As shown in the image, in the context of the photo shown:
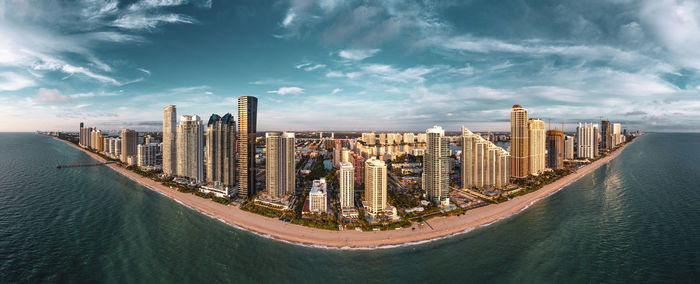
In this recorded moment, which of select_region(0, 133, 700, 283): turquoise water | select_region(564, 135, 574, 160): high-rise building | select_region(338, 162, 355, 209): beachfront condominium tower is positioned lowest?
select_region(0, 133, 700, 283): turquoise water

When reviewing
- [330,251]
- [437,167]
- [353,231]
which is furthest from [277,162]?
[437,167]

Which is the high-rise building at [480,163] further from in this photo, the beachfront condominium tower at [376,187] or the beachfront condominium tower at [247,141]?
the beachfront condominium tower at [247,141]

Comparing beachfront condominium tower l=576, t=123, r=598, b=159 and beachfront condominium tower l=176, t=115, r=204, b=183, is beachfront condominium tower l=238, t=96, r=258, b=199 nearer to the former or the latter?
beachfront condominium tower l=176, t=115, r=204, b=183

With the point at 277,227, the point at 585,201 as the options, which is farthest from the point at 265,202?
the point at 585,201

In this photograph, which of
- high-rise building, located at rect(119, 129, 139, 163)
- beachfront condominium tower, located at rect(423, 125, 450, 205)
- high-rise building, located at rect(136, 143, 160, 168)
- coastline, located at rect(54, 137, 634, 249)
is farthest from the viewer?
high-rise building, located at rect(119, 129, 139, 163)

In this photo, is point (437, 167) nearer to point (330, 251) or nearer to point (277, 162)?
point (330, 251)

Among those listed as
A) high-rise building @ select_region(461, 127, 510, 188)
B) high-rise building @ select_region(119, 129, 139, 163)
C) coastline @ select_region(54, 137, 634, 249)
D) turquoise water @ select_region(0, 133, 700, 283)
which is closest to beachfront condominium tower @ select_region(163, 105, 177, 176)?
coastline @ select_region(54, 137, 634, 249)

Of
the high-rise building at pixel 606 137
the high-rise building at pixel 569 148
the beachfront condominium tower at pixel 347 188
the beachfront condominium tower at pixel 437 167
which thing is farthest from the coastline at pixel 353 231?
the high-rise building at pixel 606 137
